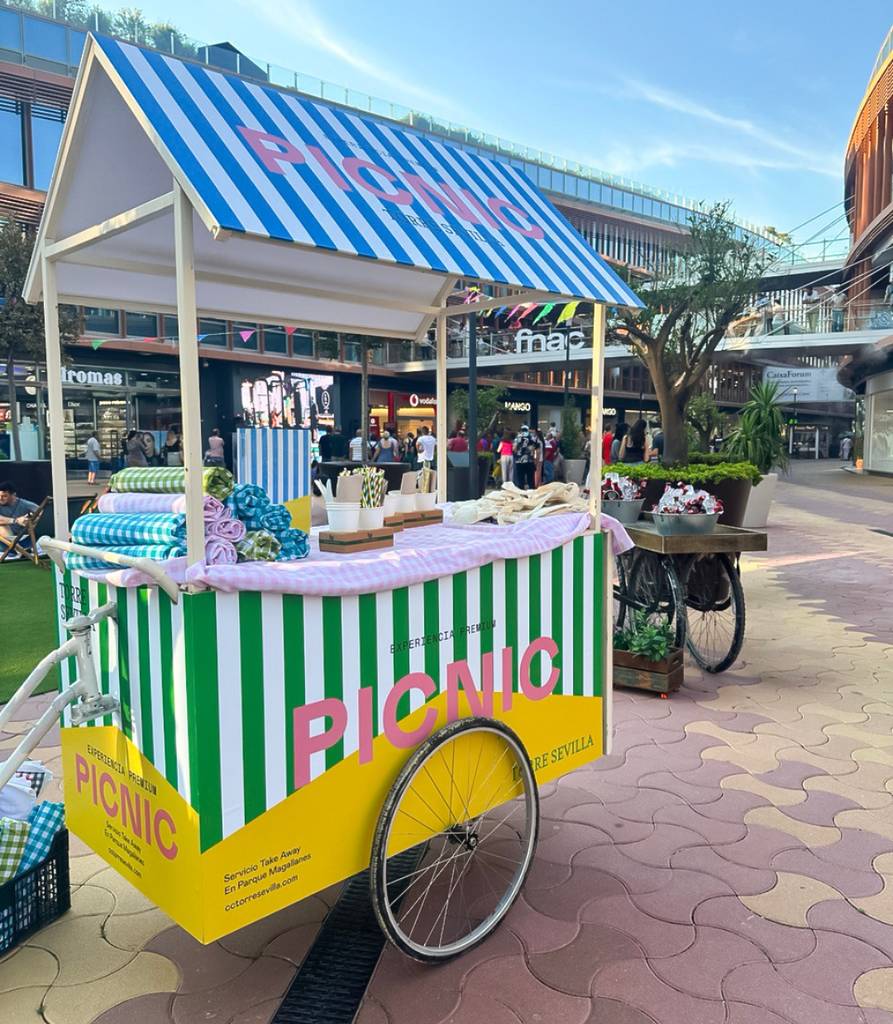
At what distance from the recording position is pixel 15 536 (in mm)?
8352

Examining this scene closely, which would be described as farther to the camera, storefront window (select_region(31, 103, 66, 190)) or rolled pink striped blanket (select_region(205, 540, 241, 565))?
storefront window (select_region(31, 103, 66, 190))

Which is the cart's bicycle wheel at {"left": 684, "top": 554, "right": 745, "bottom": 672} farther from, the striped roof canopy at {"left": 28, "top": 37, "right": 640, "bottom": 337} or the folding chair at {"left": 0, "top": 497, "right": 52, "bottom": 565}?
the folding chair at {"left": 0, "top": 497, "right": 52, "bottom": 565}

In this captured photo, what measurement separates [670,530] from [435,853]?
249 centimetres

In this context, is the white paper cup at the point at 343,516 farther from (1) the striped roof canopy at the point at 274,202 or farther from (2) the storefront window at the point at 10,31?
(2) the storefront window at the point at 10,31

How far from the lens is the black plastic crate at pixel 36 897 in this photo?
2.22 metres

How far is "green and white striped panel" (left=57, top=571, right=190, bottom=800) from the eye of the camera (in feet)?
6.23

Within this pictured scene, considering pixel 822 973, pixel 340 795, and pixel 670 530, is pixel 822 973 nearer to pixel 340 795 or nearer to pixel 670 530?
pixel 340 795

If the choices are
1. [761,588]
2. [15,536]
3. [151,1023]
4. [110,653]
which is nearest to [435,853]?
[151,1023]

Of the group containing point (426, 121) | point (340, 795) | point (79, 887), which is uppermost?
point (426, 121)

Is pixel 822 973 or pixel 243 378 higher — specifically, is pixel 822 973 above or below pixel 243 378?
below

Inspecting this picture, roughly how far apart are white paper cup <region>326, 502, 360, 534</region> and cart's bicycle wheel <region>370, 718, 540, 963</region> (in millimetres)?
684

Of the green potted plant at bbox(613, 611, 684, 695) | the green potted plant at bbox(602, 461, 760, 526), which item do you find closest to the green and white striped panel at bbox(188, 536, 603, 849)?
the green potted plant at bbox(613, 611, 684, 695)

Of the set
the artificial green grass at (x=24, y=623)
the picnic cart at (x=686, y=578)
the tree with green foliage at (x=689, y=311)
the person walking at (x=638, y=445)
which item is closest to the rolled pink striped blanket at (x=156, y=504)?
the artificial green grass at (x=24, y=623)

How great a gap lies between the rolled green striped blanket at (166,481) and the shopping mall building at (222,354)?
10.5 meters
